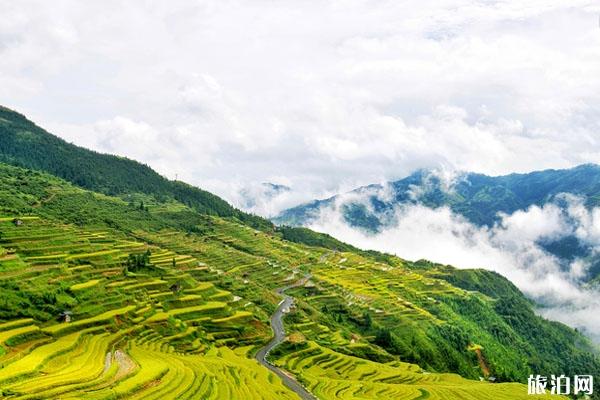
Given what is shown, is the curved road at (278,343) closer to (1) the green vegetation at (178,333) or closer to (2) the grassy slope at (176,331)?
(1) the green vegetation at (178,333)

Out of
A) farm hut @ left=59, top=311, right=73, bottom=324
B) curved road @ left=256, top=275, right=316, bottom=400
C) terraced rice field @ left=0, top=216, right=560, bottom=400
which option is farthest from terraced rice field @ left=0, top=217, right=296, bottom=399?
curved road @ left=256, top=275, right=316, bottom=400

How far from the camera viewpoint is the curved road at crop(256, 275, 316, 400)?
240ft

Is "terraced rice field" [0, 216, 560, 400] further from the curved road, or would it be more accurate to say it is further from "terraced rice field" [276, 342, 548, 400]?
the curved road

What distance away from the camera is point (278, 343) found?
338ft

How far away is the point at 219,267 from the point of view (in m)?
166

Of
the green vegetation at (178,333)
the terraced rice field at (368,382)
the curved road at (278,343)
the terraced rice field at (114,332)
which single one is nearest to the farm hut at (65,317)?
the green vegetation at (178,333)

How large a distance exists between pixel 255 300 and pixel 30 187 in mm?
113846

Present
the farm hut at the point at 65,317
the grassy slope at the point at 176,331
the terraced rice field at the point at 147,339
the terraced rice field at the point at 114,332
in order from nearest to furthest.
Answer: the terraced rice field at the point at 114,332 → the terraced rice field at the point at 147,339 → the grassy slope at the point at 176,331 → the farm hut at the point at 65,317

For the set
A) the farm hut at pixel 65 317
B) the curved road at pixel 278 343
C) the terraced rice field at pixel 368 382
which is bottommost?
the terraced rice field at pixel 368 382

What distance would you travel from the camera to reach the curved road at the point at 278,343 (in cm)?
7300

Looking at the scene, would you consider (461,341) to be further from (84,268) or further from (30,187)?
(30,187)

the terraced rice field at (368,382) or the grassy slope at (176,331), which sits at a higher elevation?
the grassy slope at (176,331)

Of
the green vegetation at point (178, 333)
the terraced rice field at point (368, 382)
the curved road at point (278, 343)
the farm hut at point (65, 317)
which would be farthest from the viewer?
the terraced rice field at point (368, 382)

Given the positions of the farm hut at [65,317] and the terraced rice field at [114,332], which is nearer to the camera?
the terraced rice field at [114,332]
